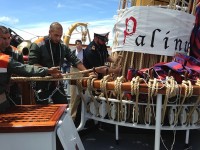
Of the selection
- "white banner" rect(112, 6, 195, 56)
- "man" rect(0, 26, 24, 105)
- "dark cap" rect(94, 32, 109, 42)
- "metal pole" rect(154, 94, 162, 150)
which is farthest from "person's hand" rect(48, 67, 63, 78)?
"dark cap" rect(94, 32, 109, 42)

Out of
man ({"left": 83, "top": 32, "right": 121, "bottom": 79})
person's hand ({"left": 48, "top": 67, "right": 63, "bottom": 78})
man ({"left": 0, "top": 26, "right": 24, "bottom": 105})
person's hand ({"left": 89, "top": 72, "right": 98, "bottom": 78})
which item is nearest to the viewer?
person's hand ({"left": 48, "top": 67, "right": 63, "bottom": 78})

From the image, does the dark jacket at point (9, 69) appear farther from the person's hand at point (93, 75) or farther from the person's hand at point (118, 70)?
the person's hand at point (118, 70)

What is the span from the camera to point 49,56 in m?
3.77

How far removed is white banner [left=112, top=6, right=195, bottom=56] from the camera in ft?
12.7

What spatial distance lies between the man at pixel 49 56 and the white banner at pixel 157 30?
0.98 m

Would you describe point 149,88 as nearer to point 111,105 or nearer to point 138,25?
point 111,105

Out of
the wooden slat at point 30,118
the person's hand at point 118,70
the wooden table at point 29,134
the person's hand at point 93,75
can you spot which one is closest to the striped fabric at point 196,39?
the person's hand at point 118,70

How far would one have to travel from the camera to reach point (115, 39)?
14.4 feet

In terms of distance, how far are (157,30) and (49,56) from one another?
1492mm

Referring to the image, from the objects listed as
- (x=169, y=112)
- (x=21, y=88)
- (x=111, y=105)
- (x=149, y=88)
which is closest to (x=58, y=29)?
(x=21, y=88)

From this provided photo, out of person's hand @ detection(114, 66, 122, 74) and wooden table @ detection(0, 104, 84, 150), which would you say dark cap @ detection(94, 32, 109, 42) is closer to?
person's hand @ detection(114, 66, 122, 74)

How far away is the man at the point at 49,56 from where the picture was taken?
3.71m

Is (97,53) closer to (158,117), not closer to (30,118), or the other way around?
(158,117)

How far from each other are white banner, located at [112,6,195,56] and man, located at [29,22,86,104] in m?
0.98
